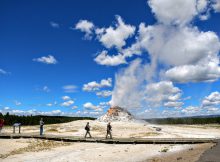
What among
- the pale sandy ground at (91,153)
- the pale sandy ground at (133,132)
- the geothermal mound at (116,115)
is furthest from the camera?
the geothermal mound at (116,115)

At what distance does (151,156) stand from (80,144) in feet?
37.4

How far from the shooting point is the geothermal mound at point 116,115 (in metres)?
81.4

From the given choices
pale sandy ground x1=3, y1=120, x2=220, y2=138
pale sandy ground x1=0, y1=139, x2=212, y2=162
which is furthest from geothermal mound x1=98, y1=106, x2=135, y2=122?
pale sandy ground x1=0, y1=139, x2=212, y2=162

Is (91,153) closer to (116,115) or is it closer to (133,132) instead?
(133,132)

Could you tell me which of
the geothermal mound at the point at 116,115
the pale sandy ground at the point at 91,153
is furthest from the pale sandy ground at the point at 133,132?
the pale sandy ground at the point at 91,153

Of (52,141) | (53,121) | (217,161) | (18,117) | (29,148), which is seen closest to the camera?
(217,161)

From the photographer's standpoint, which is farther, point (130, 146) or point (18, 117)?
point (18, 117)

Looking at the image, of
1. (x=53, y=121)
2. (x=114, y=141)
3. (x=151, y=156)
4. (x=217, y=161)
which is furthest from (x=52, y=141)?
(x=53, y=121)

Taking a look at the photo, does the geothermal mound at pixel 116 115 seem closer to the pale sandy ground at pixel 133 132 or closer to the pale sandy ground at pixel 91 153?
the pale sandy ground at pixel 133 132

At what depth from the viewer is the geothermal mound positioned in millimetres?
81450

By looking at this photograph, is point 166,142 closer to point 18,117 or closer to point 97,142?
point 97,142

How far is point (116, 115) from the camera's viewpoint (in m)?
83.8

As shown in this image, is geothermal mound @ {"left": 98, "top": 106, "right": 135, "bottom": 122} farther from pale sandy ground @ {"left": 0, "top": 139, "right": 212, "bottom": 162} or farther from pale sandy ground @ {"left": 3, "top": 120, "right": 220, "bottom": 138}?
pale sandy ground @ {"left": 0, "top": 139, "right": 212, "bottom": 162}

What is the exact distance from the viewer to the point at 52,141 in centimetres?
4184
